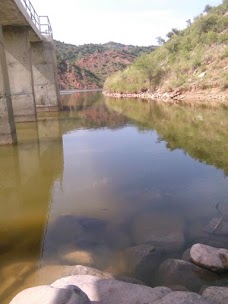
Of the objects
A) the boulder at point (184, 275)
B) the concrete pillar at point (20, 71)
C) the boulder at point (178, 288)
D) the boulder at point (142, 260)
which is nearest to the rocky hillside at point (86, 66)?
the concrete pillar at point (20, 71)

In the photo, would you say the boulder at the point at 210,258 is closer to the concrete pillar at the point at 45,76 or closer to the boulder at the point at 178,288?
the boulder at the point at 178,288

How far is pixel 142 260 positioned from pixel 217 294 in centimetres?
127

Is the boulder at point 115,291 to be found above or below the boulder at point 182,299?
below

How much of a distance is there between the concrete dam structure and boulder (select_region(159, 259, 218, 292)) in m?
9.93

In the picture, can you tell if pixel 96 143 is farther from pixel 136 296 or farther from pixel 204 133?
pixel 136 296

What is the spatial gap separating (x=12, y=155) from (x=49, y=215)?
19.0 feet

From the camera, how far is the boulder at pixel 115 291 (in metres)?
3.54

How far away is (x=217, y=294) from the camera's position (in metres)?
3.76

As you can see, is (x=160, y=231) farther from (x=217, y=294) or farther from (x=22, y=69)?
(x=22, y=69)

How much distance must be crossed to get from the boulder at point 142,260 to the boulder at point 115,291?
0.83 meters

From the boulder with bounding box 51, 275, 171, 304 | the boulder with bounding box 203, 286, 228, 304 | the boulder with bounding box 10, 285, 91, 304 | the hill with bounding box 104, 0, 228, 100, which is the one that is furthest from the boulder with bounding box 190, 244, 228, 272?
the hill with bounding box 104, 0, 228, 100

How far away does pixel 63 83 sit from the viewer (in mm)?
72750

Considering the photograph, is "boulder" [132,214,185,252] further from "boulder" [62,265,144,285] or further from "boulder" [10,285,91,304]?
"boulder" [10,285,91,304]

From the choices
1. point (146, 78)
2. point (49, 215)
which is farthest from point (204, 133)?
point (146, 78)
